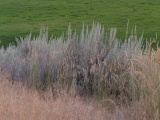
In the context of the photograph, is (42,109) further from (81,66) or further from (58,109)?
(81,66)

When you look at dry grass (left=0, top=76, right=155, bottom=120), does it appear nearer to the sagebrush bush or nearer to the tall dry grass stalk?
the tall dry grass stalk

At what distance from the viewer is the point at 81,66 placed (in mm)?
11180

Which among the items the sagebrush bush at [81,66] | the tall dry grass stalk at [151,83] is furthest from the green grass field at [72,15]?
the tall dry grass stalk at [151,83]

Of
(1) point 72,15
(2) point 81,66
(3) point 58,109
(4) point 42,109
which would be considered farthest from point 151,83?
(1) point 72,15

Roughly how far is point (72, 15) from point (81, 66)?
13.2 m

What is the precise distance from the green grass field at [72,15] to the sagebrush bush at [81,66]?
292 inches

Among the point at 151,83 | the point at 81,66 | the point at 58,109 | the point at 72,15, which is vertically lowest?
the point at 72,15

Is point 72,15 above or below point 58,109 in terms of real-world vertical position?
below

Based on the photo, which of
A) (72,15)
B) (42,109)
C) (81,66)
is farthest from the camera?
(72,15)

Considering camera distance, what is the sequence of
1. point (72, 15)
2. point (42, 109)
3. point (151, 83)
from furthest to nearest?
point (72, 15) < point (42, 109) < point (151, 83)

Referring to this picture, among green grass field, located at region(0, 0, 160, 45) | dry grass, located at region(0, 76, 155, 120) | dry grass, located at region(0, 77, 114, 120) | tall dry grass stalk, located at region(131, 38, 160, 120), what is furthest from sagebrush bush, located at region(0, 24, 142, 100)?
green grass field, located at region(0, 0, 160, 45)

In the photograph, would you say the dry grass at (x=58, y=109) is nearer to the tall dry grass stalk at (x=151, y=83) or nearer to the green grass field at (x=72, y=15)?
the tall dry grass stalk at (x=151, y=83)

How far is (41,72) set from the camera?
11.4 metres

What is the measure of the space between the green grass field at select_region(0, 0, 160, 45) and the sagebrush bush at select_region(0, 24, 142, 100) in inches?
292
